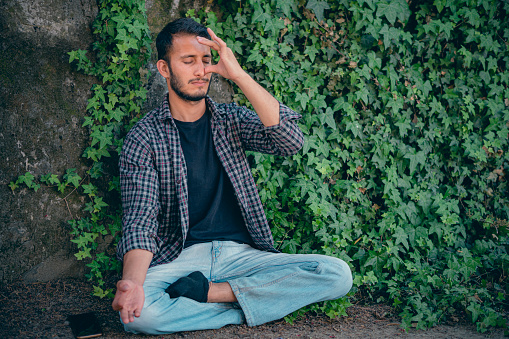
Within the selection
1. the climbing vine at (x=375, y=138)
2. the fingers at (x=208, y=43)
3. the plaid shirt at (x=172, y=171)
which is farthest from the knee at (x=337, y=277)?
the fingers at (x=208, y=43)

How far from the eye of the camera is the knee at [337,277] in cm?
259

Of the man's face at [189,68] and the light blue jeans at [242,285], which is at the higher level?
the man's face at [189,68]

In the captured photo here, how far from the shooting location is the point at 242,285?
8.28 feet

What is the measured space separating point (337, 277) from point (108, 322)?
5.17ft

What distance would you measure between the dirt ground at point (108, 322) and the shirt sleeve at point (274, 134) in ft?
4.00

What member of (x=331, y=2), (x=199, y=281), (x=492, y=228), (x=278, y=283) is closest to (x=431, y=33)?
(x=331, y=2)

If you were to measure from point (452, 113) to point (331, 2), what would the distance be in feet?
5.69

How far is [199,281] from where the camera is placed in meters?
2.48

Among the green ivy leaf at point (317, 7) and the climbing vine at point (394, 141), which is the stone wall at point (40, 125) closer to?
the climbing vine at point (394, 141)

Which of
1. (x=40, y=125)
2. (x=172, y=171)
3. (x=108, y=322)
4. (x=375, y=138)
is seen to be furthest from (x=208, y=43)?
(x=108, y=322)

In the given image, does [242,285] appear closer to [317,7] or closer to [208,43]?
[208,43]

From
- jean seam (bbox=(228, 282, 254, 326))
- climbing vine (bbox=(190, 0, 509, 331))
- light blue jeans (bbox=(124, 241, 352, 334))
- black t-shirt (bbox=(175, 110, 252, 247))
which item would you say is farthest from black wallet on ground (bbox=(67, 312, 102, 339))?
climbing vine (bbox=(190, 0, 509, 331))

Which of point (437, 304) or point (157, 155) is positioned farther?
point (437, 304)

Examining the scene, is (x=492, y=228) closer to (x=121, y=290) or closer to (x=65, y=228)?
(x=121, y=290)
